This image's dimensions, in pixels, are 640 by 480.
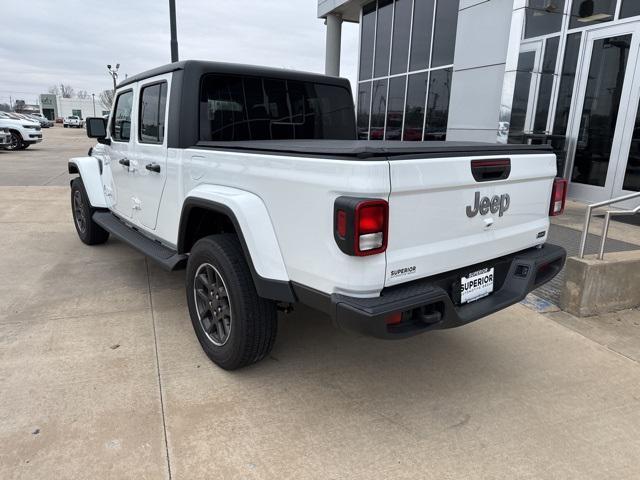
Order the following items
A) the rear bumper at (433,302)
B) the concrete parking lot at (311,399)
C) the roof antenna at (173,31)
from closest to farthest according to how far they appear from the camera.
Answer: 1. the rear bumper at (433,302)
2. the concrete parking lot at (311,399)
3. the roof antenna at (173,31)

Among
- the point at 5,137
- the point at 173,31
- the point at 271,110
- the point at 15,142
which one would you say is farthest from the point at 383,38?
the point at 15,142

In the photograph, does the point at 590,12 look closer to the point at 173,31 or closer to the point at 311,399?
the point at 173,31

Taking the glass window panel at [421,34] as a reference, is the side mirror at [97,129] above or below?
below

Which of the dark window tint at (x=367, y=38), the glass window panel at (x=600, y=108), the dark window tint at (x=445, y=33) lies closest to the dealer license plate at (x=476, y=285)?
the glass window panel at (x=600, y=108)

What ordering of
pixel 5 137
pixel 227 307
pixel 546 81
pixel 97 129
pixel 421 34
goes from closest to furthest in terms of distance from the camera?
pixel 227 307
pixel 97 129
pixel 546 81
pixel 421 34
pixel 5 137

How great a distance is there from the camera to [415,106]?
12312 mm

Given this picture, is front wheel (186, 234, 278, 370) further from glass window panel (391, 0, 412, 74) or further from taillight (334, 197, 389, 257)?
glass window panel (391, 0, 412, 74)

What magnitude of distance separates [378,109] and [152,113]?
435 inches

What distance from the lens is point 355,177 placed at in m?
2.08

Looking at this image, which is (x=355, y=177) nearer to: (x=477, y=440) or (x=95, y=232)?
(x=477, y=440)

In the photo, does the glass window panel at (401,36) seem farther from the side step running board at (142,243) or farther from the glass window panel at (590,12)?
the side step running board at (142,243)

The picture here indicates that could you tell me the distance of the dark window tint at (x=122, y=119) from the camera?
4.46 meters

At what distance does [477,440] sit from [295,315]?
1.90 metres

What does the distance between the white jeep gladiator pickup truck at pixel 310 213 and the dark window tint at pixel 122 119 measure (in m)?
0.24
